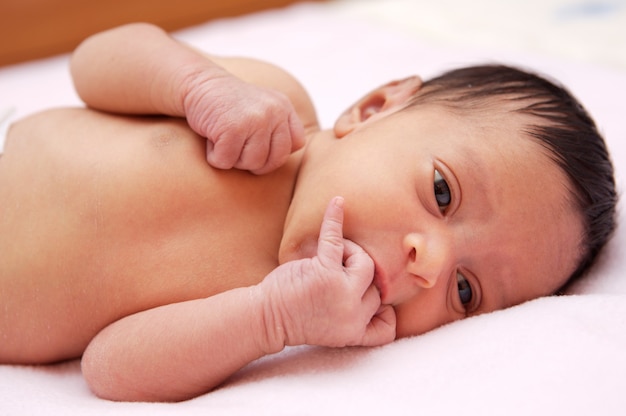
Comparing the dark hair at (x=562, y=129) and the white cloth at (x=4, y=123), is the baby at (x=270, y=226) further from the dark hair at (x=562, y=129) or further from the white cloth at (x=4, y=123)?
the white cloth at (x=4, y=123)

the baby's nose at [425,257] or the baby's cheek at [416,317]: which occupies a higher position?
the baby's nose at [425,257]

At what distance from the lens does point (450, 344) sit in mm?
887

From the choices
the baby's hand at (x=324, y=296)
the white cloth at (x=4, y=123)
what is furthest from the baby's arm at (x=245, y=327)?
the white cloth at (x=4, y=123)

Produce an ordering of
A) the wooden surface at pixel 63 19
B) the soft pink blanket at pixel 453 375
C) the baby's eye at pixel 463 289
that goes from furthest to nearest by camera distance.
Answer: the wooden surface at pixel 63 19, the baby's eye at pixel 463 289, the soft pink blanket at pixel 453 375

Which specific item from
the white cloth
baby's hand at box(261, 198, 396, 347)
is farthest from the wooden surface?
baby's hand at box(261, 198, 396, 347)

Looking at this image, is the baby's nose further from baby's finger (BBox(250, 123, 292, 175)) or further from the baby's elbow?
the baby's elbow

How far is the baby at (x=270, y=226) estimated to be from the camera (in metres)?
0.88

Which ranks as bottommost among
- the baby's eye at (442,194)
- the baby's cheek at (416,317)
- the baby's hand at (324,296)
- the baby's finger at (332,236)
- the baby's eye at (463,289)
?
the baby's cheek at (416,317)

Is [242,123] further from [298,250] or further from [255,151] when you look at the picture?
[298,250]

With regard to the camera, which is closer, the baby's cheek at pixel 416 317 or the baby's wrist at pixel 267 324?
the baby's wrist at pixel 267 324

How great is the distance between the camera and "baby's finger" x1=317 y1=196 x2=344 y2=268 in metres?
Result: 0.87

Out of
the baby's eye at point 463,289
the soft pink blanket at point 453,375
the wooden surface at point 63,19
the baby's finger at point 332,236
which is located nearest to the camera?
the soft pink blanket at point 453,375

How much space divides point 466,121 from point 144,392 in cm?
64

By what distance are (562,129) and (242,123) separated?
0.51 meters
